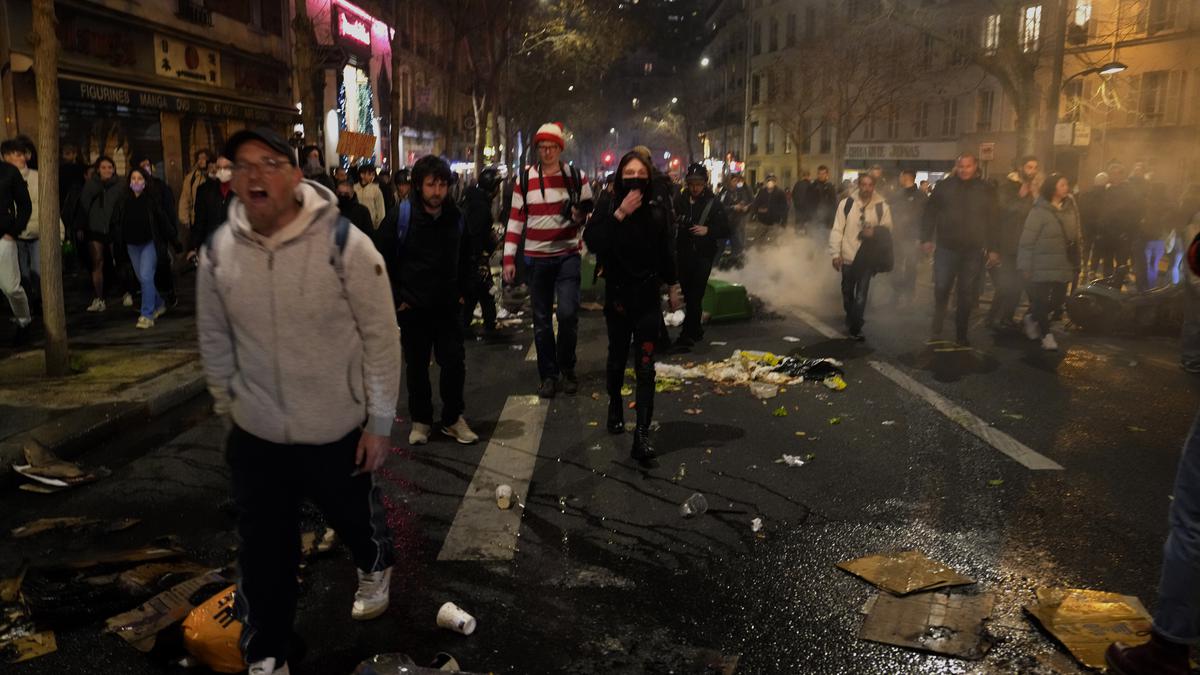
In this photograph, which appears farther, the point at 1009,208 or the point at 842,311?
the point at 842,311

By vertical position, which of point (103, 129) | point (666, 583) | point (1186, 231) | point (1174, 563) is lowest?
point (666, 583)

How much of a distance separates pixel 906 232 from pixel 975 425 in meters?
8.27

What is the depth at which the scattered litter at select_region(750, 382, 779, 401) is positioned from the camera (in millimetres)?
7300

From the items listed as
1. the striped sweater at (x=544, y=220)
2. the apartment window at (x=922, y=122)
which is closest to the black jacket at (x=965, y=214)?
the striped sweater at (x=544, y=220)

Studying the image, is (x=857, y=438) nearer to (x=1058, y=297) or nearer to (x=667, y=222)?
(x=667, y=222)

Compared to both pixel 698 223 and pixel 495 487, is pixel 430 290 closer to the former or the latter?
pixel 495 487

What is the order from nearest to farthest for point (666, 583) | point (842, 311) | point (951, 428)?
point (666, 583) → point (951, 428) → point (842, 311)

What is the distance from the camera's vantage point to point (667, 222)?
19.6 ft

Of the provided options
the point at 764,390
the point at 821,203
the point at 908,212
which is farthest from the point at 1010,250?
the point at 821,203

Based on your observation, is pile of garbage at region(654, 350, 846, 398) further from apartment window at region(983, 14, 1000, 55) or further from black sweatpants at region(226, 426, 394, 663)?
apartment window at region(983, 14, 1000, 55)

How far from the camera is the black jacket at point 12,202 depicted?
27.2 feet

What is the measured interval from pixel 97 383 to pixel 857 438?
19.6ft

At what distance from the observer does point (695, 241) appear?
972 cm

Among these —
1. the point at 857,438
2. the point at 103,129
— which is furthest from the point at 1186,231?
the point at 103,129
